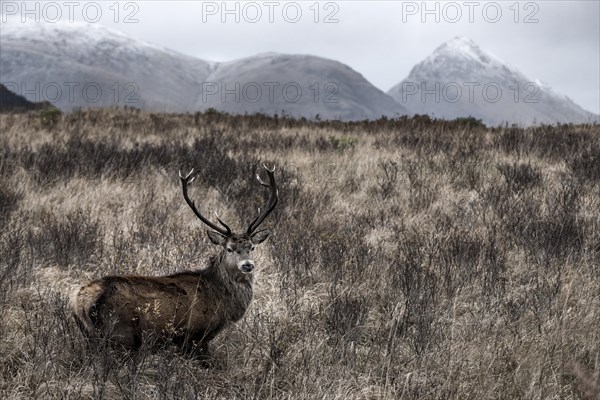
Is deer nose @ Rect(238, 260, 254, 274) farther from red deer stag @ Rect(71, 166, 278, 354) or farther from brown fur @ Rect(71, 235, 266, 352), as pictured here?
brown fur @ Rect(71, 235, 266, 352)

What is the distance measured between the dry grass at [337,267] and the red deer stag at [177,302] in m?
0.13

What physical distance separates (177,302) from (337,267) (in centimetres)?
174

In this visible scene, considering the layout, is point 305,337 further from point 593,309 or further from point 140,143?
point 140,143

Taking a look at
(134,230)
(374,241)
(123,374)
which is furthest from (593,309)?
(134,230)

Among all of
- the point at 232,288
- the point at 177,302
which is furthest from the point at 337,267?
the point at 177,302

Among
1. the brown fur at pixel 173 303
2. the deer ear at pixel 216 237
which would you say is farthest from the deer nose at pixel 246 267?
the deer ear at pixel 216 237

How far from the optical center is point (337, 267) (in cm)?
502

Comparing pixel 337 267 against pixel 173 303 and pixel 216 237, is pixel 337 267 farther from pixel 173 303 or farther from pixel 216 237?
pixel 173 303

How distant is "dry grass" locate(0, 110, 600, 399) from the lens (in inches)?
130

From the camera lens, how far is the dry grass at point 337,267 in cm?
329

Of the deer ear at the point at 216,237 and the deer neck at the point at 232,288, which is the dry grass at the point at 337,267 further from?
the deer ear at the point at 216,237

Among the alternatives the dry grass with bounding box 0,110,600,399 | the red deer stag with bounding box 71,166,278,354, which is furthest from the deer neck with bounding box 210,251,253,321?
the dry grass with bounding box 0,110,600,399

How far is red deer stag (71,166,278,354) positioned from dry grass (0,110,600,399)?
0.13 m

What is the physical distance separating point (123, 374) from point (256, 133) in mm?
10786
